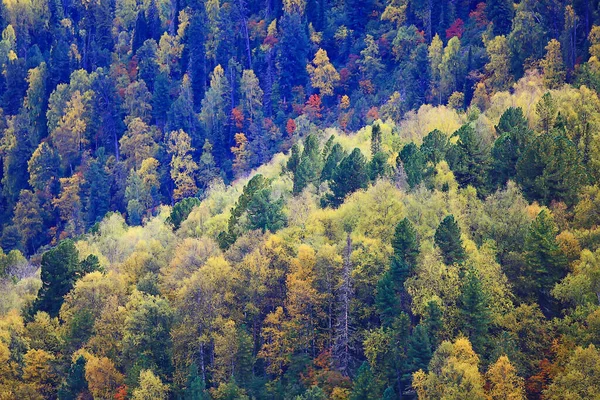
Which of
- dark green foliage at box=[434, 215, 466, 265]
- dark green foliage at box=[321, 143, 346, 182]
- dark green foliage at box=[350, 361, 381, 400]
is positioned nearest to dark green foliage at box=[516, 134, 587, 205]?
dark green foliage at box=[434, 215, 466, 265]

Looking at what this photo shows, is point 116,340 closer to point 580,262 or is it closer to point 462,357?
point 462,357

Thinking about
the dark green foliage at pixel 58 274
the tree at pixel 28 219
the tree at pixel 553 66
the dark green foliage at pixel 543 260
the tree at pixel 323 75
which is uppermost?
the tree at pixel 323 75

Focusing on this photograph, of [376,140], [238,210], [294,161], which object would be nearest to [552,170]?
[376,140]

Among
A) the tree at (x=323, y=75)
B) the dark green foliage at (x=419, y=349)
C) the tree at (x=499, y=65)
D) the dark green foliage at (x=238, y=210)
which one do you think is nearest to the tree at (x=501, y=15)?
the tree at (x=499, y=65)

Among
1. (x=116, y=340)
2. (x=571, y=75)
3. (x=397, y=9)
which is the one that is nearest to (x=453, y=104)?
(x=571, y=75)

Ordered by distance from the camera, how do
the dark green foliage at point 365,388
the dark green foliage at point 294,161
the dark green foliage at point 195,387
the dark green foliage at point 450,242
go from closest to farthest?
the dark green foliage at point 365,388 → the dark green foliage at point 450,242 → the dark green foliage at point 195,387 → the dark green foliage at point 294,161

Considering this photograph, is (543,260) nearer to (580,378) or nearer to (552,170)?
(552,170)

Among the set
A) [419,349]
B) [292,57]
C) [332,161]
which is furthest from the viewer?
[292,57]

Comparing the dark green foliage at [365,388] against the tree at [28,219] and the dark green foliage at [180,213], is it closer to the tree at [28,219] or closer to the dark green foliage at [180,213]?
the dark green foliage at [180,213]
